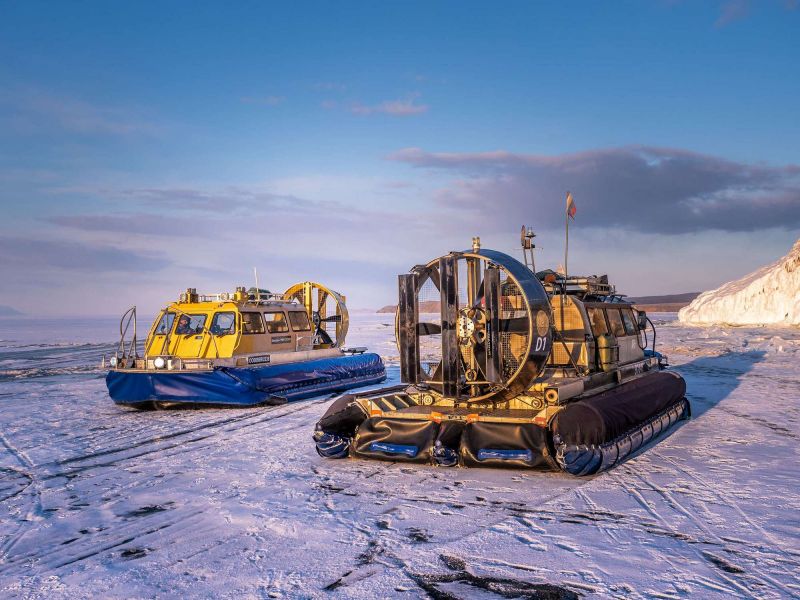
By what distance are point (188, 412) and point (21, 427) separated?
2.58 metres

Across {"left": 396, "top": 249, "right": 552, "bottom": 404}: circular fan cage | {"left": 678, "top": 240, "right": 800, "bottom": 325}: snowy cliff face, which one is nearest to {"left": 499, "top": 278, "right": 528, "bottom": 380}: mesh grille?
{"left": 396, "top": 249, "right": 552, "bottom": 404}: circular fan cage

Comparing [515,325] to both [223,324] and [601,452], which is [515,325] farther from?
[223,324]

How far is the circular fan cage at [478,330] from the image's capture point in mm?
6922

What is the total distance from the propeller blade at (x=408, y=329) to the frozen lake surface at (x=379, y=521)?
1.12 m

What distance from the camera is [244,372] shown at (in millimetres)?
11344

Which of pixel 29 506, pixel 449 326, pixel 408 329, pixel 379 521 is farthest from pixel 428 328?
pixel 29 506

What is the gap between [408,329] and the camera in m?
7.43

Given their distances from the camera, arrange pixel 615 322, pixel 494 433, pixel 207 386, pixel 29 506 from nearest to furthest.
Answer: pixel 29 506 → pixel 494 433 → pixel 615 322 → pixel 207 386

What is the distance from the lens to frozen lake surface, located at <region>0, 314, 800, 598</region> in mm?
3914

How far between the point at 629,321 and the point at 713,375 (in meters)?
6.70

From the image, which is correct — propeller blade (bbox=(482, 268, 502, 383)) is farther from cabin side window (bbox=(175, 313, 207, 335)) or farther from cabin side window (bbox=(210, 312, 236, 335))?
cabin side window (bbox=(175, 313, 207, 335))

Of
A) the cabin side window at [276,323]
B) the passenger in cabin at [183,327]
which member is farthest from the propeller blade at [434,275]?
the passenger in cabin at [183,327]

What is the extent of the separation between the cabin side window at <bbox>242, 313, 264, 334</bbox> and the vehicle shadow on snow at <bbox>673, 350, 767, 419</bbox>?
7874 mm

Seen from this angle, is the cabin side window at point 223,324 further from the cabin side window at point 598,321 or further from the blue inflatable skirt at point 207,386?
the cabin side window at point 598,321
